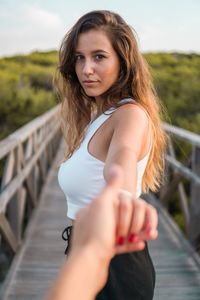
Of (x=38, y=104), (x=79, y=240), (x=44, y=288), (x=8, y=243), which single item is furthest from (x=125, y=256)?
(x=38, y=104)

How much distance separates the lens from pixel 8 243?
12.5 ft

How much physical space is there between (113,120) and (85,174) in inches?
6.0

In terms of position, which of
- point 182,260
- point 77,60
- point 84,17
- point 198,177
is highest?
point 84,17

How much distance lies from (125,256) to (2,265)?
3389 mm

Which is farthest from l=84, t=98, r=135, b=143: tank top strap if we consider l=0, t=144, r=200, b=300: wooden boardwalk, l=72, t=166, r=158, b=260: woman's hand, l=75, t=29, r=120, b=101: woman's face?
l=0, t=144, r=200, b=300: wooden boardwalk

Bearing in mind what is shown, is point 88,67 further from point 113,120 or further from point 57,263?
point 57,263

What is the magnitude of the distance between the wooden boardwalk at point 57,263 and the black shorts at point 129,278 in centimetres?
176

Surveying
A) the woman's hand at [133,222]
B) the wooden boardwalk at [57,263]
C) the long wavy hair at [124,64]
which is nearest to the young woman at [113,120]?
the long wavy hair at [124,64]

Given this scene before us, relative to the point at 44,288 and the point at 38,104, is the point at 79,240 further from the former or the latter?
the point at 38,104

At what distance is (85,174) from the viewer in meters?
1.34

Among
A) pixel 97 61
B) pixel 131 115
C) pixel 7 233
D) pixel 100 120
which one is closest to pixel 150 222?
pixel 131 115

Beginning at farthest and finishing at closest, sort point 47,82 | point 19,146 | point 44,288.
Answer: point 47,82 < point 19,146 < point 44,288

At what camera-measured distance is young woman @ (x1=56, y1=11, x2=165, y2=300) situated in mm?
1303

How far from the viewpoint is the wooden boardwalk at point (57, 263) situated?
3.24m
